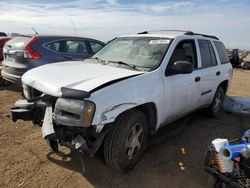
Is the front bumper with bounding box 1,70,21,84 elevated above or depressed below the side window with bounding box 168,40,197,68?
below

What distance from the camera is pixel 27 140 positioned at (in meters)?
4.12

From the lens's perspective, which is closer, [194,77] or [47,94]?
[47,94]

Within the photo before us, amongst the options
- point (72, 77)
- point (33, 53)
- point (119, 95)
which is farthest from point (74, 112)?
point (33, 53)

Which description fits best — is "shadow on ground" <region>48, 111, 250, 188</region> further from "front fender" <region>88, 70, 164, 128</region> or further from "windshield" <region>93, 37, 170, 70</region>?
"windshield" <region>93, 37, 170, 70</region>

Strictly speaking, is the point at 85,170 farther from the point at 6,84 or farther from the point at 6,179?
the point at 6,84

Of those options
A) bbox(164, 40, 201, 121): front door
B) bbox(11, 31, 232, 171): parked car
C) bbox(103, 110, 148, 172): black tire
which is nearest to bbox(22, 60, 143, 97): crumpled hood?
bbox(11, 31, 232, 171): parked car

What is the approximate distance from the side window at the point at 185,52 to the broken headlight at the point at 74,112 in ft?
5.53

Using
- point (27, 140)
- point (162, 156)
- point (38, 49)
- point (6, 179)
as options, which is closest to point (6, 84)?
point (38, 49)

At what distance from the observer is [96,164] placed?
3.47 m

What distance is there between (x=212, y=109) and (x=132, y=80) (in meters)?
3.17

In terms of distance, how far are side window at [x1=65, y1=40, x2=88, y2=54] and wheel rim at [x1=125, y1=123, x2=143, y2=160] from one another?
15.1 feet

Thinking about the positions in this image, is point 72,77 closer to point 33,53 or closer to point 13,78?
point 33,53

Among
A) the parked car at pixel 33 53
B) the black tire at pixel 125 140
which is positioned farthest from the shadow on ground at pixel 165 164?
the parked car at pixel 33 53

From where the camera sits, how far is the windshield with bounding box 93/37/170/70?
378 cm
